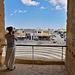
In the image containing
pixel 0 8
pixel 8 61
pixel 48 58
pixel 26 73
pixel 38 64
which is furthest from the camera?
pixel 48 58

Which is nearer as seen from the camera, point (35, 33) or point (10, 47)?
point (10, 47)

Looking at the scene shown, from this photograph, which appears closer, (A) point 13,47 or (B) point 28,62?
(A) point 13,47

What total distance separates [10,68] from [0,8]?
70.0 inches

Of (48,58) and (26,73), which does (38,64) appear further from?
(26,73)

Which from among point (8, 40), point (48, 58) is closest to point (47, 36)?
point (48, 58)

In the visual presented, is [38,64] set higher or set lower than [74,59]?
lower

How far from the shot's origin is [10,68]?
86.5 inches

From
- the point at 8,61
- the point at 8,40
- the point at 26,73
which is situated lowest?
the point at 26,73

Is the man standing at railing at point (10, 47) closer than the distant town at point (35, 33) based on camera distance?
Yes

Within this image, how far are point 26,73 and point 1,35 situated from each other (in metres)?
1.37

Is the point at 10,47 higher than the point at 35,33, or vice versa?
the point at 35,33

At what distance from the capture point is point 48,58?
286cm

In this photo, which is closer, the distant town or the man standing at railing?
the man standing at railing

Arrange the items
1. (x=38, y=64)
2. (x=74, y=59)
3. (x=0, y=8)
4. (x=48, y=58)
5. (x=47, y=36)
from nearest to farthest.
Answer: (x=74, y=59), (x=0, y=8), (x=38, y=64), (x=48, y=58), (x=47, y=36)
